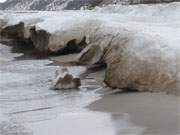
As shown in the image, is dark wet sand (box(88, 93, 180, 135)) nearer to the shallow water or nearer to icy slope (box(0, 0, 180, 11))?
the shallow water

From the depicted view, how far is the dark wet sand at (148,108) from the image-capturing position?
21.9 ft

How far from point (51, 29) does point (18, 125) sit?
35.6 feet

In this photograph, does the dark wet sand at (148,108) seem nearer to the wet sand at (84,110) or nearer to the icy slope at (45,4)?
the wet sand at (84,110)

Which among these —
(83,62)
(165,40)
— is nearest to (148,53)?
(165,40)

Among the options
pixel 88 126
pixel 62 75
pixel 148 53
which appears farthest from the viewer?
pixel 62 75

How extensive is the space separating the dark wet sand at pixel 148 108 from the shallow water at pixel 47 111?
0.17m

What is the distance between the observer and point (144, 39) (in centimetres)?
995

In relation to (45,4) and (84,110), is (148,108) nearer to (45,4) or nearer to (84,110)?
(84,110)

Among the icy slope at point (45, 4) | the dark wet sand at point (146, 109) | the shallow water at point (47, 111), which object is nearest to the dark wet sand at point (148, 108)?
the dark wet sand at point (146, 109)

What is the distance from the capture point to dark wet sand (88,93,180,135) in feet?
21.9

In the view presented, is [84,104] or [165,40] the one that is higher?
[165,40]

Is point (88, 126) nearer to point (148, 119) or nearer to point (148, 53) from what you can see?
point (148, 119)

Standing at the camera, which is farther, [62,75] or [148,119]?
[62,75]

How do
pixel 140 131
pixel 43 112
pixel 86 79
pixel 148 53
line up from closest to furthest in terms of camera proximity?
pixel 140 131 < pixel 43 112 < pixel 148 53 < pixel 86 79
